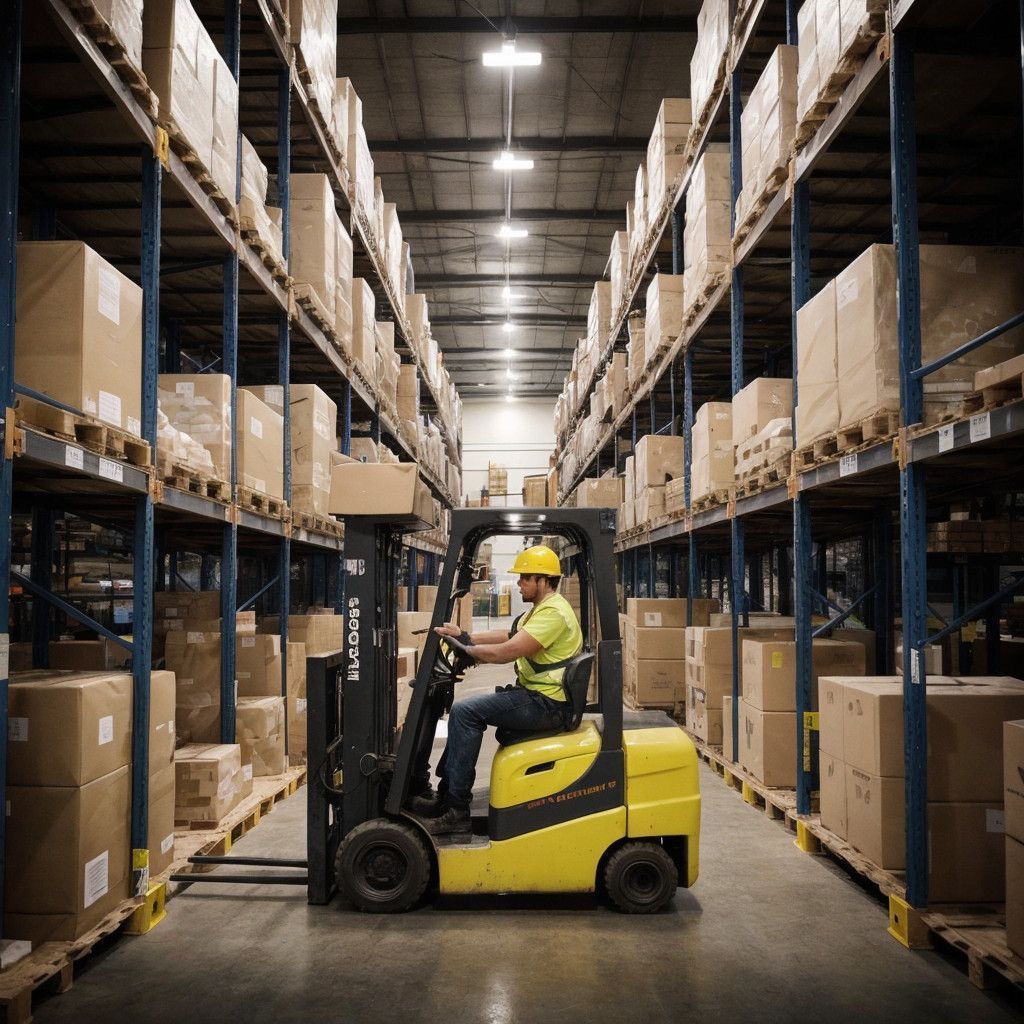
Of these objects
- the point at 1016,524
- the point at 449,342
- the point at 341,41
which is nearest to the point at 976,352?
the point at 1016,524

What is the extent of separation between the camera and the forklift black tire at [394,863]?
A: 4184 mm

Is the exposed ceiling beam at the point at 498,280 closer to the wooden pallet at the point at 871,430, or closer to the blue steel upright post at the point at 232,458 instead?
the blue steel upright post at the point at 232,458

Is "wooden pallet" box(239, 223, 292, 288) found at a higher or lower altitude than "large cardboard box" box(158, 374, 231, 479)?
higher

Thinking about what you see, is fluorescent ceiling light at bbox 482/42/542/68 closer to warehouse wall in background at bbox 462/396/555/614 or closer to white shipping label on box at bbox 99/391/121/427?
white shipping label on box at bbox 99/391/121/427

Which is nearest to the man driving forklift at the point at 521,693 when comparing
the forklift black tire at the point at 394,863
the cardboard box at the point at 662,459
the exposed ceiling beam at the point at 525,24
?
the forklift black tire at the point at 394,863

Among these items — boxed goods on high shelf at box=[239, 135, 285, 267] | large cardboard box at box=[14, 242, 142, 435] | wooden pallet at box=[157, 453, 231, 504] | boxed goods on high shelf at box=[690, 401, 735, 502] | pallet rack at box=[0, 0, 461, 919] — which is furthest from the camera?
boxed goods on high shelf at box=[690, 401, 735, 502]

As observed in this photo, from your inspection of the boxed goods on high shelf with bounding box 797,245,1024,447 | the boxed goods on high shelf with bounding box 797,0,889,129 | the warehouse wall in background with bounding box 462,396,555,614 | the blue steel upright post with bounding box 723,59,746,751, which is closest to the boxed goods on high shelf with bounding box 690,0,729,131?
the blue steel upright post with bounding box 723,59,746,751

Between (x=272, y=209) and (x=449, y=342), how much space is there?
19585mm

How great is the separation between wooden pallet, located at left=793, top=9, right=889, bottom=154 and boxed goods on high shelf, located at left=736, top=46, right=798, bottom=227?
0.34 m

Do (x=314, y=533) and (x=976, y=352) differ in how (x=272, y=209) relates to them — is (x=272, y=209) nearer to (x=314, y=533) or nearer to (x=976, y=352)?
(x=314, y=533)

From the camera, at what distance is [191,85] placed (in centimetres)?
500

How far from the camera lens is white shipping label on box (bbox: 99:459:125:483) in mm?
3824

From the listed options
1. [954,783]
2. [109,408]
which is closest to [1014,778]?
[954,783]

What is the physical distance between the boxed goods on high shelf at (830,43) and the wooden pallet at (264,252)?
11.9 ft
